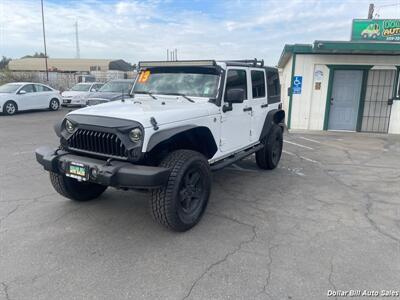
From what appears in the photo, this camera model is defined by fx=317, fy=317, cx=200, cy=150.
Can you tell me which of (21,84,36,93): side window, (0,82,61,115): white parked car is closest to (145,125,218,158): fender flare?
(0,82,61,115): white parked car

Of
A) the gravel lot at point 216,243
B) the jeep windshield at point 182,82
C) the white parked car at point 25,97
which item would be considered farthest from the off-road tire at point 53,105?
the jeep windshield at point 182,82

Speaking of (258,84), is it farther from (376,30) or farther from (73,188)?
(376,30)

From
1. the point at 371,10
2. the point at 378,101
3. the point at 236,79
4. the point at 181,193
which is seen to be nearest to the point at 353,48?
the point at 378,101

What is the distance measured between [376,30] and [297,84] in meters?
8.11

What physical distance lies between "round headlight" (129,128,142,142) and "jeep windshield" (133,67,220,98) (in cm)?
144

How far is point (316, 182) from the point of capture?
5.84 meters

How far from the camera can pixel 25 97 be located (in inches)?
597

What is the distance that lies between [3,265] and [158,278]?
4.97 feet

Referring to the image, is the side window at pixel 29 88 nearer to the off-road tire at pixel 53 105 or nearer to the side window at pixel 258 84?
the off-road tire at pixel 53 105

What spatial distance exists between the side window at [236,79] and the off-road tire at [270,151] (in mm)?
1493

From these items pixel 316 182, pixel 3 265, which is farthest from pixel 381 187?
pixel 3 265

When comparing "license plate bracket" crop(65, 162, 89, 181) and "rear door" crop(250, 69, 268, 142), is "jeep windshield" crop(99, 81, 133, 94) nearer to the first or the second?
"rear door" crop(250, 69, 268, 142)

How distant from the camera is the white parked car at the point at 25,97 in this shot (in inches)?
568

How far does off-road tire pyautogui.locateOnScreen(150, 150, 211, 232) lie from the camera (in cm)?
340
